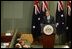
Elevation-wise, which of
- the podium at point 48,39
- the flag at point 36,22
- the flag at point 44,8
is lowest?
the podium at point 48,39

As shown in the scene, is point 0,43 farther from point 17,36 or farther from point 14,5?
point 14,5

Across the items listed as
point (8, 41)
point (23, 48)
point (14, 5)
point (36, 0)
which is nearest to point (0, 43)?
point (8, 41)

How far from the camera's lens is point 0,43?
1.67 m

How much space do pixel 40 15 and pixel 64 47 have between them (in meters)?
0.35

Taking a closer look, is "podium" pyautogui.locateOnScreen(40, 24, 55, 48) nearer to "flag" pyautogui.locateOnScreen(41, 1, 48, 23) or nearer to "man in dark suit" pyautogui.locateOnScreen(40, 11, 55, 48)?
"man in dark suit" pyautogui.locateOnScreen(40, 11, 55, 48)

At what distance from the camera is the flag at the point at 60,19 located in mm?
1736

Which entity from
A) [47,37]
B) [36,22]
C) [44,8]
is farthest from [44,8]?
[47,37]

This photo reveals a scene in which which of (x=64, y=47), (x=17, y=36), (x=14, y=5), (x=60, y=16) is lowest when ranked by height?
(x=64, y=47)

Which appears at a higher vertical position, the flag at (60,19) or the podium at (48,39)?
the flag at (60,19)

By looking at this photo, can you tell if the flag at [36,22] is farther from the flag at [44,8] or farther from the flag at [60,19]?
A: the flag at [60,19]

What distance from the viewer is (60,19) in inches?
68.9

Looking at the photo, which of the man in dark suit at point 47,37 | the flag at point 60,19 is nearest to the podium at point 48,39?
the man in dark suit at point 47,37

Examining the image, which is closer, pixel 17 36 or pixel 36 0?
pixel 17 36

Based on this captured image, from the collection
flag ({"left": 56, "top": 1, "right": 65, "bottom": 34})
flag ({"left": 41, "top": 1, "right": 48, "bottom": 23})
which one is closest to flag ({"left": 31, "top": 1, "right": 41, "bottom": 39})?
flag ({"left": 41, "top": 1, "right": 48, "bottom": 23})
